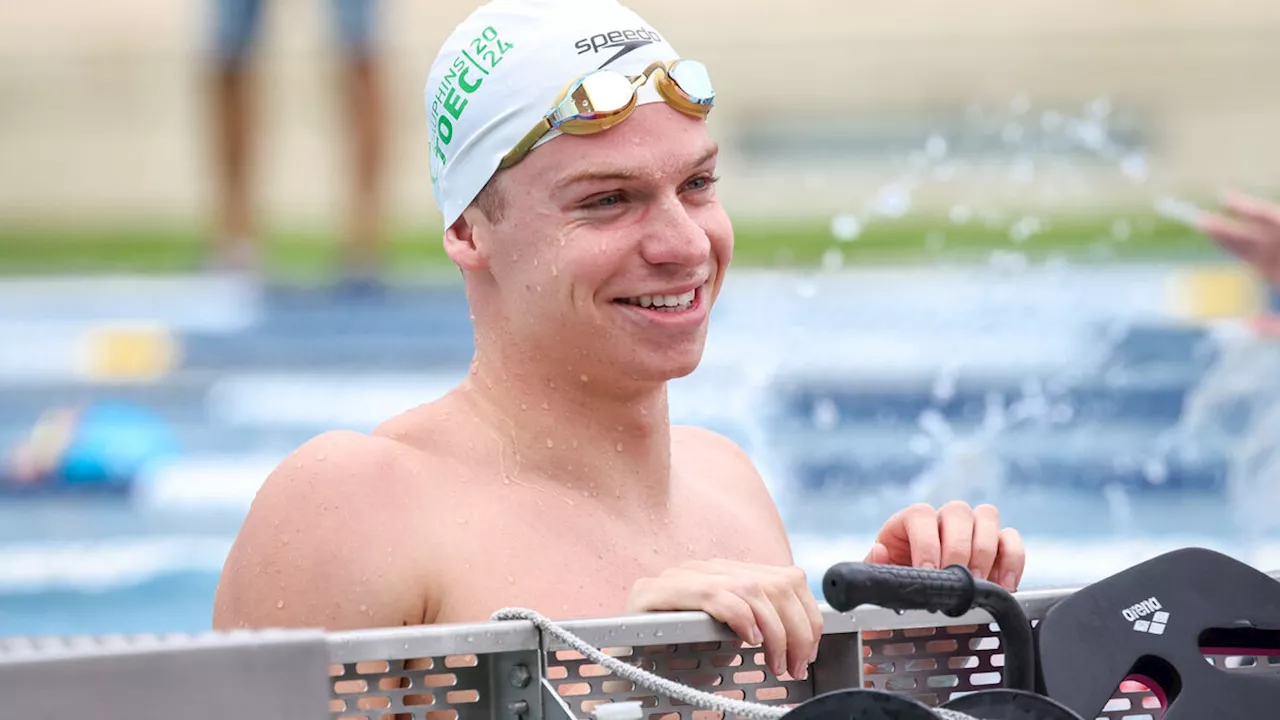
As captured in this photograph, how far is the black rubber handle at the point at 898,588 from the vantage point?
149cm

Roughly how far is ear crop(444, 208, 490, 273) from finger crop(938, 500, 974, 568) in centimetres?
72

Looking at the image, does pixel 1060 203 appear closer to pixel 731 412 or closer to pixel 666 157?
Answer: pixel 731 412

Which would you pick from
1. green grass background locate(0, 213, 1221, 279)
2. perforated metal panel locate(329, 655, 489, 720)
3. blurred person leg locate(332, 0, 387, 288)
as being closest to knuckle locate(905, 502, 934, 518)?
perforated metal panel locate(329, 655, 489, 720)

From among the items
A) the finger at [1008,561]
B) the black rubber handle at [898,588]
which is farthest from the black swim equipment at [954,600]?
the finger at [1008,561]

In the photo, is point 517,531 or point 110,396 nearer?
point 517,531

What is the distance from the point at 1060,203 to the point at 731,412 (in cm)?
717

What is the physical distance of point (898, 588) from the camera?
1.51 m

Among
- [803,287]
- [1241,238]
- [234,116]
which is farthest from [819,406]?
[1241,238]

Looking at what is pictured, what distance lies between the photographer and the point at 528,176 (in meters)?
2.20

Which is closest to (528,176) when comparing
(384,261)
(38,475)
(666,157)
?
(666,157)

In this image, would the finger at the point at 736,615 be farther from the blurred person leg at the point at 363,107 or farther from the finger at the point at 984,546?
the blurred person leg at the point at 363,107

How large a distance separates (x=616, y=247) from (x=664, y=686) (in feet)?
2.43

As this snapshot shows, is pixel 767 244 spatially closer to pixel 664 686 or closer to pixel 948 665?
pixel 948 665

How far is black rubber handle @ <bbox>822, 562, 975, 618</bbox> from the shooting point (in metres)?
1.49
